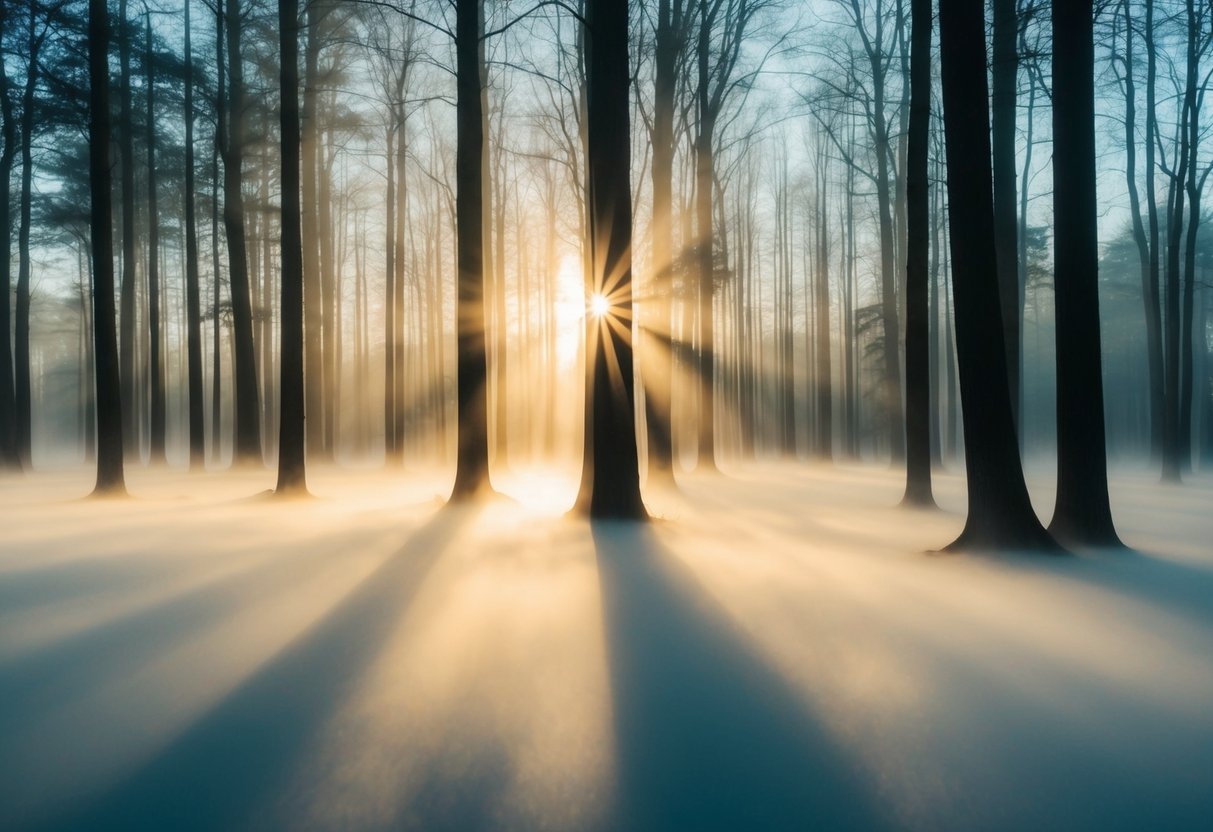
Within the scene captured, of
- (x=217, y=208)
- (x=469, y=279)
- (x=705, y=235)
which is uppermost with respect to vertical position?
(x=217, y=208)

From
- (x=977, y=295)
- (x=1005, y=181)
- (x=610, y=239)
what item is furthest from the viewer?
(x=1005, y=181)

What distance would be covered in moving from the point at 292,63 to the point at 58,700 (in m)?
10.7

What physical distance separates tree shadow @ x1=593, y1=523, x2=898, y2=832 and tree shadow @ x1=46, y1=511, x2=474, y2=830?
4.25 ft

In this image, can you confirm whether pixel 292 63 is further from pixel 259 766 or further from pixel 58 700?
pixel 259 766

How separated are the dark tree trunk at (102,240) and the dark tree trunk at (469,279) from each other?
18.9 feet

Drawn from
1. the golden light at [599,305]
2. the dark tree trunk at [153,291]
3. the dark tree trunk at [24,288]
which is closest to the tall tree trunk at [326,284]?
the dark tree trunk at [153,291]

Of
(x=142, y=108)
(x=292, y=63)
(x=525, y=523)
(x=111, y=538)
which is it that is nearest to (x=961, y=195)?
(x=525, y=523)

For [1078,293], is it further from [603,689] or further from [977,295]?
[603,689]

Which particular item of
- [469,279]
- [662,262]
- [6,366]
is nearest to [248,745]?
[469,279]

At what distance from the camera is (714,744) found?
252 centimetres

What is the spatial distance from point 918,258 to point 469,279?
679 centimetres

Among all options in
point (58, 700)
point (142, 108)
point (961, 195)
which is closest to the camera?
point (58, 700)

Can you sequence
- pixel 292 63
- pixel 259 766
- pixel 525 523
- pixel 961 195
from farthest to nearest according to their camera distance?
1. pixel 292 63
2. pixel 525 523
3. pixel 961 195
4. pixel 259 766

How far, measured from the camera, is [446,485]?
45.0ft
